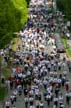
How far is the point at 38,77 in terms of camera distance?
2482 inches

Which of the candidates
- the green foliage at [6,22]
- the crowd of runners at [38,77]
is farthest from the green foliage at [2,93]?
the green foliage at [6,22]

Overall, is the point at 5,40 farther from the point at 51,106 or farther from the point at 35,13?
the point at 35,13

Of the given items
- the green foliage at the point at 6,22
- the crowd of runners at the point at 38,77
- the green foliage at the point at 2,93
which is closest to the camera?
the crowd of runners at the point at 38,77

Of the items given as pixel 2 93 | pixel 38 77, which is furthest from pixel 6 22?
pixel 2 93

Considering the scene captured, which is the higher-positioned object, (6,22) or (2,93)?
(6,22)

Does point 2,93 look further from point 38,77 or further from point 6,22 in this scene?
point 6,22

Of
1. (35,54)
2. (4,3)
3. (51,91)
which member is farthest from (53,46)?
(51,91)

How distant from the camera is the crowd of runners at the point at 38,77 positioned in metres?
54.1

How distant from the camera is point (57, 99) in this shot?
52500 millimetres

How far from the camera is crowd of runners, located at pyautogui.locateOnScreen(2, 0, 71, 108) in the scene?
5412 centimetres

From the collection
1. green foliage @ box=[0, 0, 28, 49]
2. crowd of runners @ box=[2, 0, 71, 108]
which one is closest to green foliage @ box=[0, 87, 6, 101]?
crowd of runners @ box=[2, 0, 71, 108]

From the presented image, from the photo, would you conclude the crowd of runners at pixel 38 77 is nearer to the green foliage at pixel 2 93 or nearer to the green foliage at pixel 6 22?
the green foliage at pixel 2 93

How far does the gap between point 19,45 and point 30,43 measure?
147 cm

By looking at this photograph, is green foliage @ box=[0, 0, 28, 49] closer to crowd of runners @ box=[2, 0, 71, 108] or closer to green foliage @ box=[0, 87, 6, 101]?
crowd of runners @ box=[2, 0, 71, 108]
